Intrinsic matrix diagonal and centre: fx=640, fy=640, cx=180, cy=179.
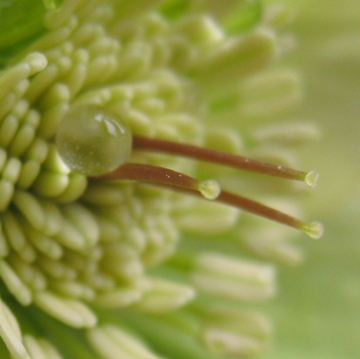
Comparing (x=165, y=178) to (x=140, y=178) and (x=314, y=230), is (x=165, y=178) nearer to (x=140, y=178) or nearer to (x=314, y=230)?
(x=140, y=178)

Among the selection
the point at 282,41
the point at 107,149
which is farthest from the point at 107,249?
the point at 282,41

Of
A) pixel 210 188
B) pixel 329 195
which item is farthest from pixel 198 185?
pixel 329 195

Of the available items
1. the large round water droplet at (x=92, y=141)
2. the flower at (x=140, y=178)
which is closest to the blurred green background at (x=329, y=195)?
the flower at (x=140, y=178)

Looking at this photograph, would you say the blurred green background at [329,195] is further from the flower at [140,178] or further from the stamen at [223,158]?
the stamen at [223,158]

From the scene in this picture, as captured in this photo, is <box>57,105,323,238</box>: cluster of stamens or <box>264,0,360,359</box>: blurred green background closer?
<box>57,105,323,238</box>: cluster of stamens

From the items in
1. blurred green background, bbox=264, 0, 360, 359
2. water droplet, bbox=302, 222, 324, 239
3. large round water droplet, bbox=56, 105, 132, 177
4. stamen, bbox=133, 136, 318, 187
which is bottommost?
large round water droplet, bbox=56, 105, 132, 177

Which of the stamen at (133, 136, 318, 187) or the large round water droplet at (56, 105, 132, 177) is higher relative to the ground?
the stamen at (133, 136, 318, 187)

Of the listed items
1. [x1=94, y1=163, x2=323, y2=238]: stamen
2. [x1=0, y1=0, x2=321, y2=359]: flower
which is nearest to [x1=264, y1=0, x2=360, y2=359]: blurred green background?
[x1=0, y1=0, x2=321, y2=359]: flower

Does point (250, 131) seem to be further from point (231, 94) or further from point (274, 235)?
point (274, 235)

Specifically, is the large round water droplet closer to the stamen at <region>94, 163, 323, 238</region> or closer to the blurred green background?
the stamen at <region>94, 163, 323, 238</region>
